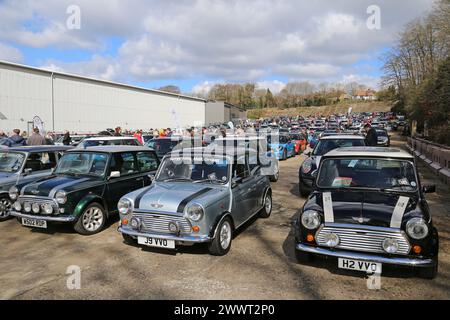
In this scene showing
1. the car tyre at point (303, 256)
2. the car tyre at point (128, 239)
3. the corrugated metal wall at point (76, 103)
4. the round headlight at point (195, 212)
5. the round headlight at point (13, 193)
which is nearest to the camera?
the car tyre at point (303, 256)

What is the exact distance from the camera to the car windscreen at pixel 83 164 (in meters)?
7.38

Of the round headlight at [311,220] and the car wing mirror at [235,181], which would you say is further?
the car wing mirror at [235,181]

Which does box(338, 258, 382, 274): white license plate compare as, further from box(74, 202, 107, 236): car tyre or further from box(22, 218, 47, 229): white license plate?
box(22, 218, 47, 229): white license plate

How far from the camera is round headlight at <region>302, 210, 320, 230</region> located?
474 centimetres

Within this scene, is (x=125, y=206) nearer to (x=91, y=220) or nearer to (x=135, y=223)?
(x=135, y=223)

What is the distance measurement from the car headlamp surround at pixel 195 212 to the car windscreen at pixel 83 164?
286cm

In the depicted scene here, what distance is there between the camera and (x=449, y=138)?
19703mm

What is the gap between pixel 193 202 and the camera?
5277 millimetres

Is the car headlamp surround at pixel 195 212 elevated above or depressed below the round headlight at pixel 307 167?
below

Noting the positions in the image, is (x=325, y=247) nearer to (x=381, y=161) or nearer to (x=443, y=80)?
(x=381, y=161)

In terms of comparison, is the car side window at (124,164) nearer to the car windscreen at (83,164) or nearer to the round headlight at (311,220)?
the car windscreen at (83,164)

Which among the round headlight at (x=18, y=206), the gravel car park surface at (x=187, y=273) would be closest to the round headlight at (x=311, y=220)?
the gravel car park surface at (x=187, y=273)

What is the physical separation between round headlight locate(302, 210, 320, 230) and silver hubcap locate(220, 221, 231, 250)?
140 cm
